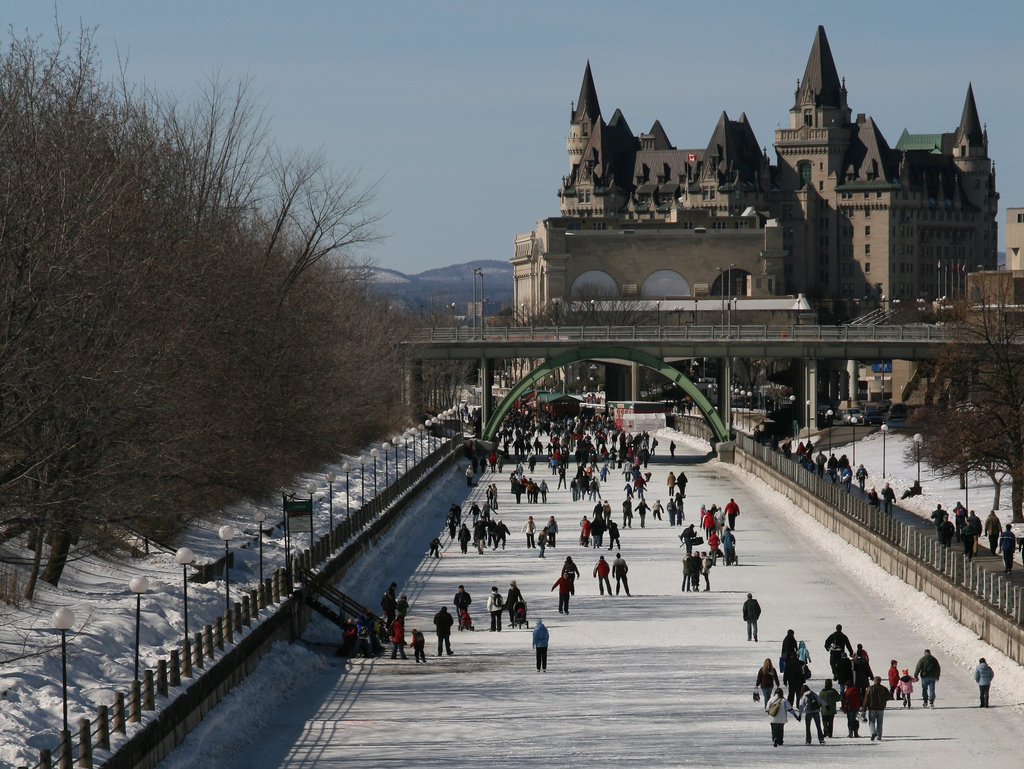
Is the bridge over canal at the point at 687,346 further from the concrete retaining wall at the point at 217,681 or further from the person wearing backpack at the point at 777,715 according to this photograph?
the person wearing backpack at the point at 777,715

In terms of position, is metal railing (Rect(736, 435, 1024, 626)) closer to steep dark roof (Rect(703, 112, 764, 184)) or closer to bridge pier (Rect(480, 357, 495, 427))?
bridge pier (Rect(480, 357, 495, 427))

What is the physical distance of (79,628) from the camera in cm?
2097

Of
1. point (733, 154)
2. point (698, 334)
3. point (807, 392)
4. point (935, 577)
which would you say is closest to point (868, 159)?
point (733, 154)

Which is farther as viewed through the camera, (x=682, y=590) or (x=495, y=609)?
(x=682, y=590)

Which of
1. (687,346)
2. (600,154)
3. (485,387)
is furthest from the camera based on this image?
(600,154)

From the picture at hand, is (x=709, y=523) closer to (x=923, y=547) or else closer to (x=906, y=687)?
(x=923, y=547)

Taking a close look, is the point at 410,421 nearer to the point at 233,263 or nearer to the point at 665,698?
the point at 233,263

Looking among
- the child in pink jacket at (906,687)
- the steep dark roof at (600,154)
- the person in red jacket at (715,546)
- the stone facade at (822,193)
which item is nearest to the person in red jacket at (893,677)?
the child in pink jacket at (906,687)

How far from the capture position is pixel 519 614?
28469 millimetres

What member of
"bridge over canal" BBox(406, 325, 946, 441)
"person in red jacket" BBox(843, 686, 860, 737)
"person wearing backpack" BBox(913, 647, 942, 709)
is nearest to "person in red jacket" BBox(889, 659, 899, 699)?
"person wearing backpack" BBox(913, 647, 942, 709)

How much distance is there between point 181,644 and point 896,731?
10.1 meters

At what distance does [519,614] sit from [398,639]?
131 inches

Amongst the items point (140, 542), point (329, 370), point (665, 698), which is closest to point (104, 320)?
point (140, 542)

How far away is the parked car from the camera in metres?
77.4
